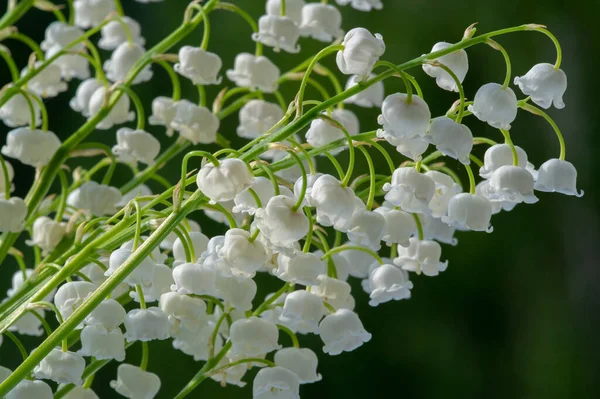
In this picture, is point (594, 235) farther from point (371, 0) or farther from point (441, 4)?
point (371, 0)

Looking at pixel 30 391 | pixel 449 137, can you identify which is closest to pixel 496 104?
pixel 449 137

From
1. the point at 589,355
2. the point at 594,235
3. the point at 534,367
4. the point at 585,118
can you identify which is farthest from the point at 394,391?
the point at 585,118

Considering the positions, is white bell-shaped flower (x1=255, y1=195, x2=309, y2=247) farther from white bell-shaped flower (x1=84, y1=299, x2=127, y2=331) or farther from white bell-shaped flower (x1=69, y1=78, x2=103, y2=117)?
white bell-shaped flower (x1=69, y1=78, x2=103, y2=117)

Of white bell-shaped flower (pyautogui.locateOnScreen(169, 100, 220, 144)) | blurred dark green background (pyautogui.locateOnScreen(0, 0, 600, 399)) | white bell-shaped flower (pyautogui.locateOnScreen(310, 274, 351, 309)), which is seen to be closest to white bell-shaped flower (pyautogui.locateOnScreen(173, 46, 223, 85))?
white bell-shaped flower (pyautogui.locateOnScreen(169, 100, 220, 144))

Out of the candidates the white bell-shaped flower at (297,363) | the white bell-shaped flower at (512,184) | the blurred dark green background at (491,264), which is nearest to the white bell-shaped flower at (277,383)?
the white bell-shaped flower at (297,363)

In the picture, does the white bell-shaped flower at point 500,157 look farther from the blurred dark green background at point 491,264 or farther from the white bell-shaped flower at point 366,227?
the blurred dark green background at point 491,264
